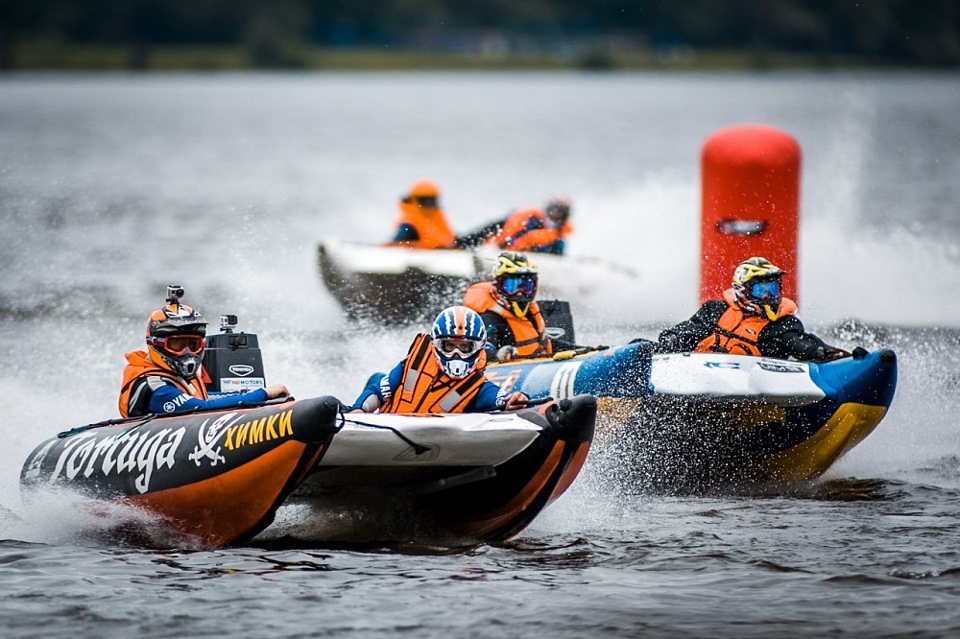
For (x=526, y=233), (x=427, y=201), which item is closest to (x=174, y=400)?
(x=526, y=233)

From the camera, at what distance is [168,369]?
8.66 m

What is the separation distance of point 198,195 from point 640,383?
86.4 ft

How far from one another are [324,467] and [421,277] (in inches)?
342

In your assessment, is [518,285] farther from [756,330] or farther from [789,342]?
[789,342]

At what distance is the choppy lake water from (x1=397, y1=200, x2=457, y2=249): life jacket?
A: 1.40 m

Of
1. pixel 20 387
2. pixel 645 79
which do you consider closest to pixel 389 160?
pixel 20 387

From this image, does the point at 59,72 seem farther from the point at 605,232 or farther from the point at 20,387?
the point at 20,387

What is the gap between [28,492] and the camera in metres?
8.66

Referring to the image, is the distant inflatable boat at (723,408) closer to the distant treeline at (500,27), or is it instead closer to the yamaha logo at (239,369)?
the yamaha logo at (239,369)

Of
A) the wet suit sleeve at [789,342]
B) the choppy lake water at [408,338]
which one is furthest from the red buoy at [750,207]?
the wet suit sleeve at [789,342]

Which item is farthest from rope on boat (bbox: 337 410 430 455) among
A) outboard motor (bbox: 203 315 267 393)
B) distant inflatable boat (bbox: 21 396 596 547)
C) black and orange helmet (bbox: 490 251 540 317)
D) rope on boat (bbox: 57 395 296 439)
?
black and orange helmet (bbox: 490 251 540 317)

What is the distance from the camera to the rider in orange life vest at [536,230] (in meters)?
16.3

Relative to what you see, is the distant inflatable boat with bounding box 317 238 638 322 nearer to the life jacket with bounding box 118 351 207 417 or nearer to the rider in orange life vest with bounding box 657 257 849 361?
the rider in orange life vest with bounding box 657 257 849 361

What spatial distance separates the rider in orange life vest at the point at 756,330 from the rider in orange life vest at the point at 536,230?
5.87 metres
